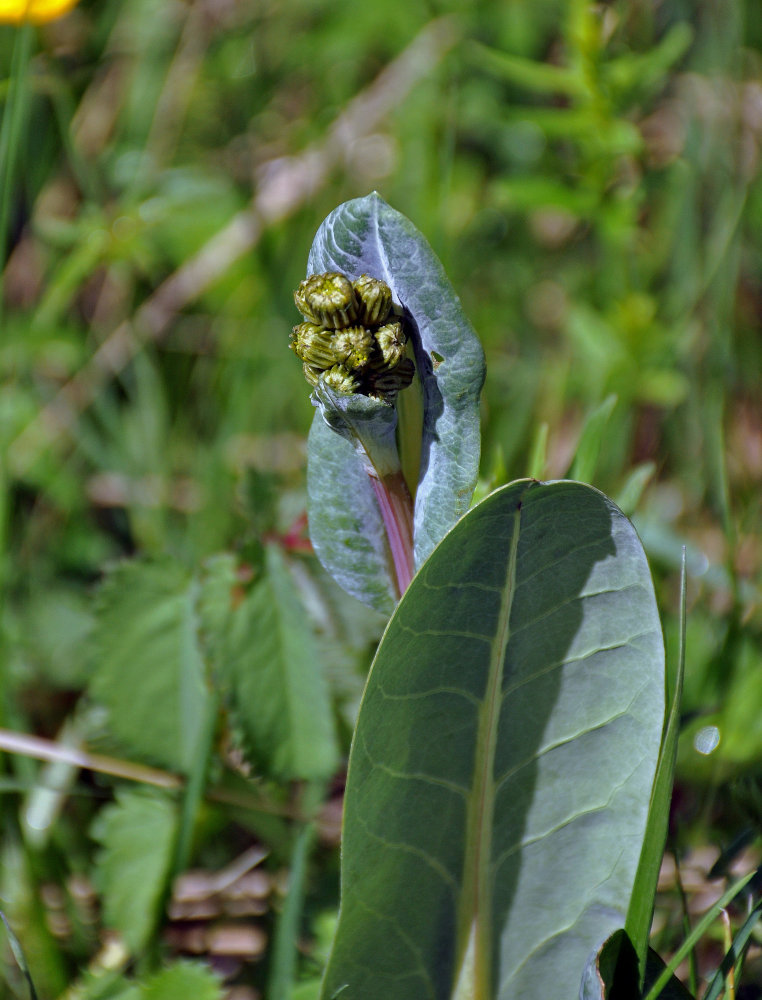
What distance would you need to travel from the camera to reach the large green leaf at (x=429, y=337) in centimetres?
88

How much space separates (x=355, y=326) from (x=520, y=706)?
41cm

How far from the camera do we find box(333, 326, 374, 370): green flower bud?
0.82 meters

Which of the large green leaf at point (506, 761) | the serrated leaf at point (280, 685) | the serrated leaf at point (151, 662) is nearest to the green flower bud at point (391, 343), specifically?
the large green leaf at point (506, 761)

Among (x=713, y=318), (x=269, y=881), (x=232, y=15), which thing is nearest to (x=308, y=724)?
(x=269, y=881)

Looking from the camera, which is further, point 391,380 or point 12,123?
point 12,123

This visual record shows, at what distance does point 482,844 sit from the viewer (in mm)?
971

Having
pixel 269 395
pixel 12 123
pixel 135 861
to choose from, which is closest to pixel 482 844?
pixel 135 861

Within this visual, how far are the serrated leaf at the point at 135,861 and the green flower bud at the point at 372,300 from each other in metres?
1.02

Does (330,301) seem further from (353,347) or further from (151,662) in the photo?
(151,662)

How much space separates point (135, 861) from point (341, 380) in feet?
3.30

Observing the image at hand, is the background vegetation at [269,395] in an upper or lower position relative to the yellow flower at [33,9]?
lower

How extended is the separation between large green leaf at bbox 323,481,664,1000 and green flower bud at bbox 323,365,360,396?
6.4 inches

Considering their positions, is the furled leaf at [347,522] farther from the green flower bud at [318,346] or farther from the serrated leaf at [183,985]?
the serrated leaf at [183,985]

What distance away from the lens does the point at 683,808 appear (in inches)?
67.2
